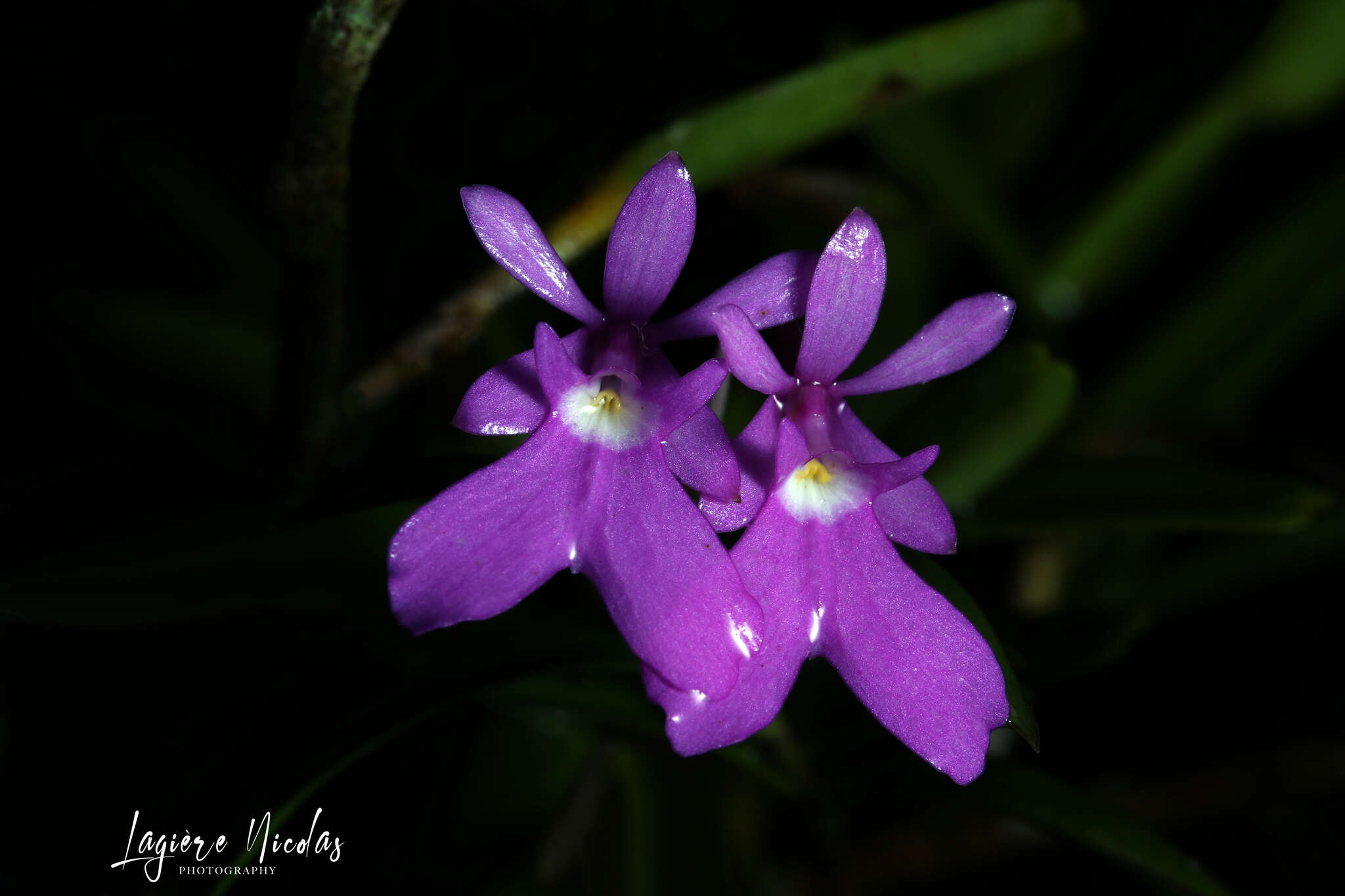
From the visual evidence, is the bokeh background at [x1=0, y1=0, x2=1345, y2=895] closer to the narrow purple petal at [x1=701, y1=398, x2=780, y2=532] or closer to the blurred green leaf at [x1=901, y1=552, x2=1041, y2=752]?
the blurred green leaf at [x1=901, y1=552, x2=1041, y2=752]

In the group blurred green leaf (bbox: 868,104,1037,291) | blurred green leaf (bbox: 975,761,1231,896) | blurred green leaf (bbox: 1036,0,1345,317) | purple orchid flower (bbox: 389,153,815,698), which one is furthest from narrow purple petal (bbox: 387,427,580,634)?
blurred green leaf (bbox: 1036,0,1345,317)

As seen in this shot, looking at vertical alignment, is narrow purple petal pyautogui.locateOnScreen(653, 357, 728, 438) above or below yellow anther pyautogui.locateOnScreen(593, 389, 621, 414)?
below

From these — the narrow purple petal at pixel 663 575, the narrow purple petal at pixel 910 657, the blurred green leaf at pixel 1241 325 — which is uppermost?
the blurred green leaf at pixel 1241 325

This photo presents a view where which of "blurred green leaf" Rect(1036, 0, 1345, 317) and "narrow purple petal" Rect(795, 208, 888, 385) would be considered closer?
"narrow purple petal" Rect(795, 208, 888, 385)

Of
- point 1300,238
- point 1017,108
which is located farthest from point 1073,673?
point 1017,108

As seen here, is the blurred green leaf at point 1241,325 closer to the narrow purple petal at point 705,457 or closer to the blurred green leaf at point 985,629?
the blurred green leaf at point 985,629

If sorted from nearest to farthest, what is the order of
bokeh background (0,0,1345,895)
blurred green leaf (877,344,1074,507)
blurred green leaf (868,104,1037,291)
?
bokeh background (0,0,1345,895), blurred green leaf (877,344,1074,507), blurred green leaf (868,104,1037,291)

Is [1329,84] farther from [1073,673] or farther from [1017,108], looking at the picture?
[1073,673]

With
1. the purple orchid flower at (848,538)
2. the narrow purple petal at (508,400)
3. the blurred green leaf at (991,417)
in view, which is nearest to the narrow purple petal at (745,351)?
the purple orchid flower at (848,538)
